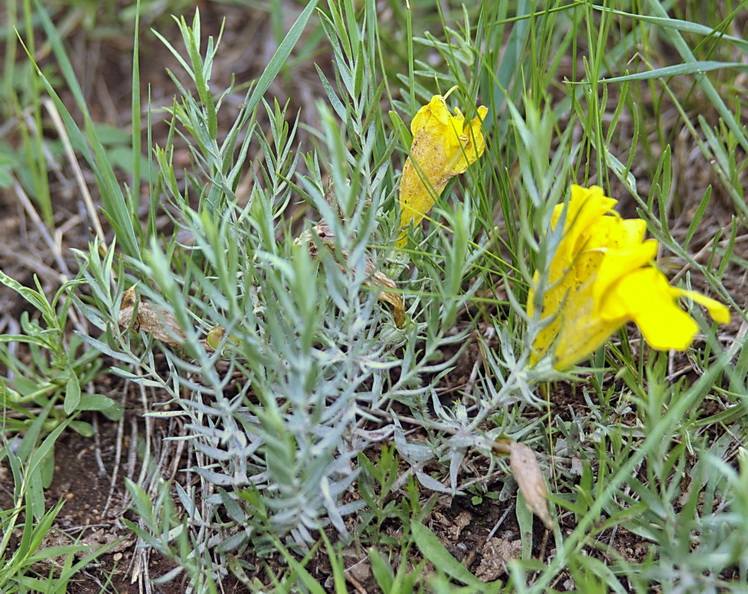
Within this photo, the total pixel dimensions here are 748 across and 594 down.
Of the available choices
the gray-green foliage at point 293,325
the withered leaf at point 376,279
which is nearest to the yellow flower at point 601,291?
the gray-green foliage at point 293,325

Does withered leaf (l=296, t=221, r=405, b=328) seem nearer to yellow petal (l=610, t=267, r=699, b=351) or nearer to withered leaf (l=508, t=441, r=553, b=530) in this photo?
withered leaf (l=508, t=441, r=553, b=530)

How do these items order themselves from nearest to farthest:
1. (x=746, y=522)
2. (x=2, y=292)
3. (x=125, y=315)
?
(x=746, y=522)
(x=125, y=315)
(x=2, y=292)

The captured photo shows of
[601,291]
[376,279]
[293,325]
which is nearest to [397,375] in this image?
[376,279]

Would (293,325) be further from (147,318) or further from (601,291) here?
(601,291)

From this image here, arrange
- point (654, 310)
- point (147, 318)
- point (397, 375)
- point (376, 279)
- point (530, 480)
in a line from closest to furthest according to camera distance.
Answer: point (654, 310) → point (530, 480) → point (376, 279) → point (147, 318) → point (397, 375)

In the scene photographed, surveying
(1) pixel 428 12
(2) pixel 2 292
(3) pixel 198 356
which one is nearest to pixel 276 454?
(3) pixel 198 356

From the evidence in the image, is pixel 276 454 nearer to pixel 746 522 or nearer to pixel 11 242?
pixel 746 522
